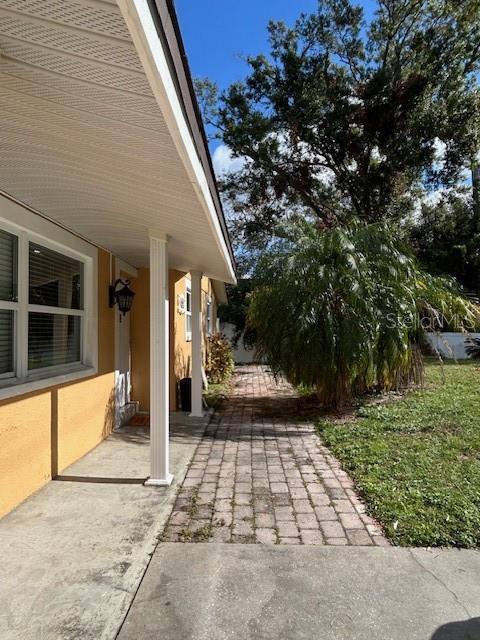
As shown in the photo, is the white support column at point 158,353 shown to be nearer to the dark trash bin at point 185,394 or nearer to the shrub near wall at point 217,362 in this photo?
the dark trash bin at point 185,394

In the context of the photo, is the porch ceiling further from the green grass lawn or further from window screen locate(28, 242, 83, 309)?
the green grass lawn

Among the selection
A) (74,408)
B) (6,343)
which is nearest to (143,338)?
(74,408)

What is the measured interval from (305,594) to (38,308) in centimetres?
346

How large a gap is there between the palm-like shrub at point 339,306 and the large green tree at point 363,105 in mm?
9270

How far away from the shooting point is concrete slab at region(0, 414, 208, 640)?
246 centimetres

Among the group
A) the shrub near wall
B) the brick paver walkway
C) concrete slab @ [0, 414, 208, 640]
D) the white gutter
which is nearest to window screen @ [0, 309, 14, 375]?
concrete slab @ [0, 414, 208, 640]

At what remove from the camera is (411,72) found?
1573 cm

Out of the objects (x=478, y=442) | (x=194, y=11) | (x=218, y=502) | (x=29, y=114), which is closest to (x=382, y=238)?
(x=478, y=442)

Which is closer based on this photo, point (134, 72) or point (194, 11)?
point (134, 72)

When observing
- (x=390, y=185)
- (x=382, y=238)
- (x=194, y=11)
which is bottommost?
(x=382, y=238)

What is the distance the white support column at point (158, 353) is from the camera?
4.57m

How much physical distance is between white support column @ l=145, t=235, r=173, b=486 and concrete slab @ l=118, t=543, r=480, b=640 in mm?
1335

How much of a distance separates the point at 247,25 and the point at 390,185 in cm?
736

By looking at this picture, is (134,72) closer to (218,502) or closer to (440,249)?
(218,502)
